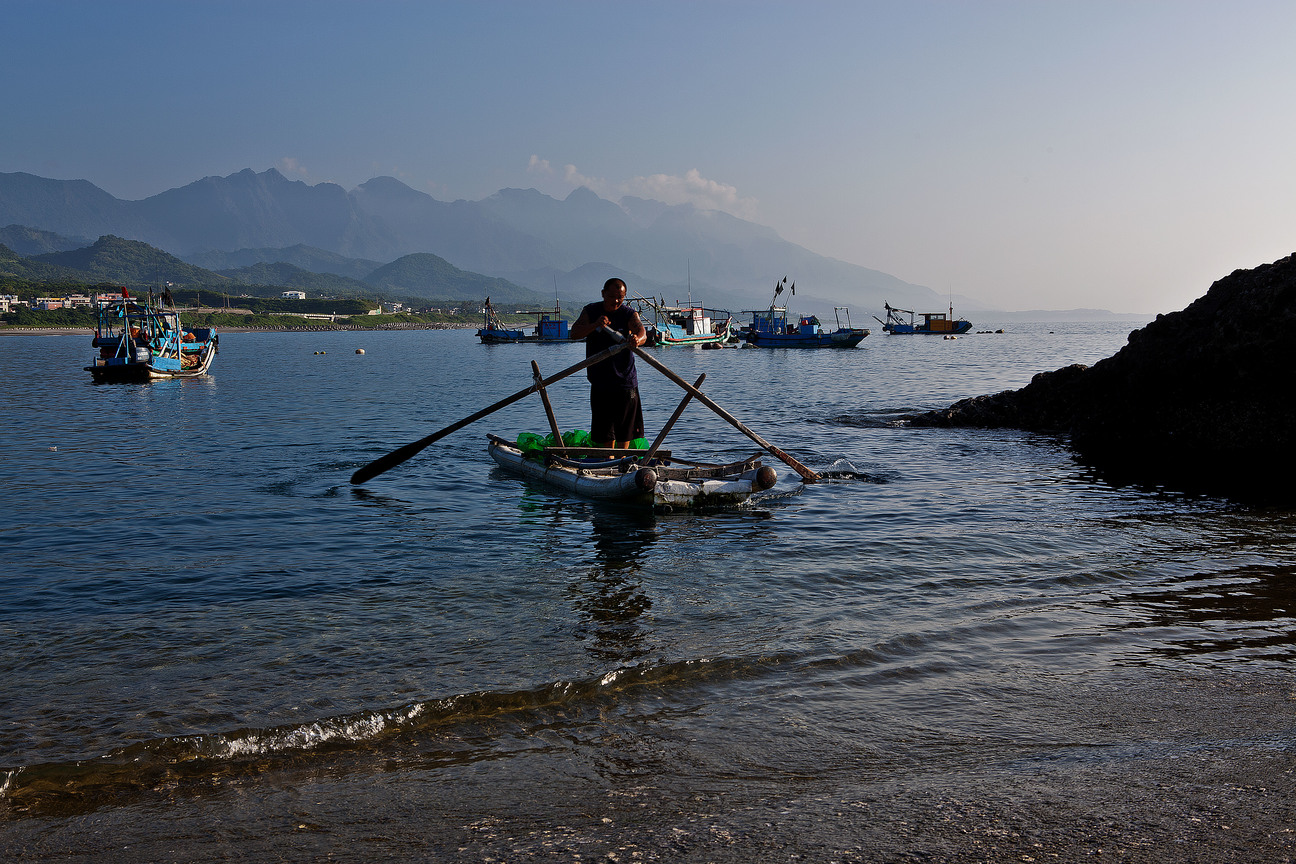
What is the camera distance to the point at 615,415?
14547mm

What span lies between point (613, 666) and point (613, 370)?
7446 millimetres

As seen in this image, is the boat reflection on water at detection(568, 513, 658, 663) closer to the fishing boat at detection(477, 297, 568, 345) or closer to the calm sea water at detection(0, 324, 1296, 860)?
the calm sea water at detection(0, 324, 1296, 860)

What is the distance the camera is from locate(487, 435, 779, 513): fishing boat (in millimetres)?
13266

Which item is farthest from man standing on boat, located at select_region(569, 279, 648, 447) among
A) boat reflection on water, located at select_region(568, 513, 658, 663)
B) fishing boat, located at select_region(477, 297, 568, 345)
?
fishing boat, located at select_region(477, 297, 568, 345)

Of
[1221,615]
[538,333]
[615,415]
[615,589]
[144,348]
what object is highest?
[538,333]

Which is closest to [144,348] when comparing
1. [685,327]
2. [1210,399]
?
[1210,399]

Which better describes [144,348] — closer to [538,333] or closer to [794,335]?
[538,333]

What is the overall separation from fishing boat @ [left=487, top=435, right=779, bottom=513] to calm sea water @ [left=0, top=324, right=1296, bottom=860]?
0.38 m

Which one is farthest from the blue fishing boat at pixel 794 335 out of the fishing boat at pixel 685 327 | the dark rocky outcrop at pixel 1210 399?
the dark rocky outcrop at pixel 1210 399

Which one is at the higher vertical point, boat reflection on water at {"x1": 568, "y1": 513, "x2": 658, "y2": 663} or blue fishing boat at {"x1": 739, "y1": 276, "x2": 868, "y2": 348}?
blue fishing boat at {"x1": 739, "y1": 276, "x2": 868, "y2": 348}

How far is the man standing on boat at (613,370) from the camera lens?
13.2 metres

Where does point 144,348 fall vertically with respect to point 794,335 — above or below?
below

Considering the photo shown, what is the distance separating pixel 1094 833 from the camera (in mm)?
4055

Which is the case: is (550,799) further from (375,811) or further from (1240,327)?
(1240,327)
